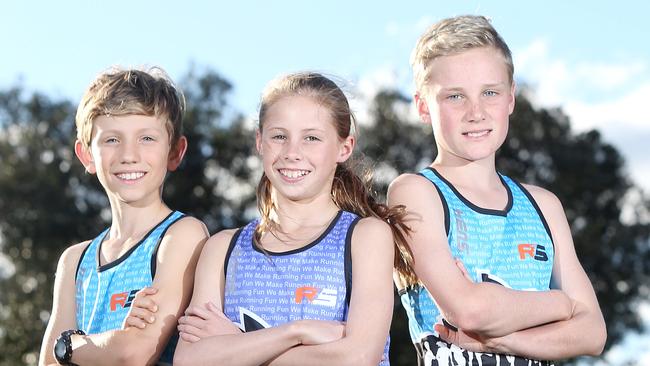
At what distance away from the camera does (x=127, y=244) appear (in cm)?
531

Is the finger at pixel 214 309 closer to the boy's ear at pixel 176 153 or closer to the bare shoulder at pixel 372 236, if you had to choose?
the bare shoulder at pixel 372 236

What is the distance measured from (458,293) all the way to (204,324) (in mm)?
1128

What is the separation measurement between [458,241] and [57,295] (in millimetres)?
2228

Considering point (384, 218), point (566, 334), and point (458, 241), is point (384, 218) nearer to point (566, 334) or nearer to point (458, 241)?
point (458, 241)

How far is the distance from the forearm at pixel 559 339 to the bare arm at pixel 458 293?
4cm

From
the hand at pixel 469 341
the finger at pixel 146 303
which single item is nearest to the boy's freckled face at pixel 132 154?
the finger at pixel 146 303

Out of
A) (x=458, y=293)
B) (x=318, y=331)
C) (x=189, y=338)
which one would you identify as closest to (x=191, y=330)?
(x=189, y=338)

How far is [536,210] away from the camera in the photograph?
5027mm

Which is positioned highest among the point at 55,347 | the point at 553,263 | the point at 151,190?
the point at 151,190

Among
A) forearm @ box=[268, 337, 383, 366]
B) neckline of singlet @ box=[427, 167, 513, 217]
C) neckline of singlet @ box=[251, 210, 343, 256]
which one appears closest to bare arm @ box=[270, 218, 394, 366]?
forearm @ box=[268, 337, 383, 366]

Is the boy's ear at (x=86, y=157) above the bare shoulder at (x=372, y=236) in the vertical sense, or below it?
above

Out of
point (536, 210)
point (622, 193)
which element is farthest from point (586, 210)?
point (536, 210)

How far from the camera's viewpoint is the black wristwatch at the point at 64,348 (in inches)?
200

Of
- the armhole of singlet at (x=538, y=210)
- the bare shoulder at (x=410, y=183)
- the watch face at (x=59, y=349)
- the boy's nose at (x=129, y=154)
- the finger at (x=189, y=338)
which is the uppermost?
the boy's nose at (x=129, y=154)
